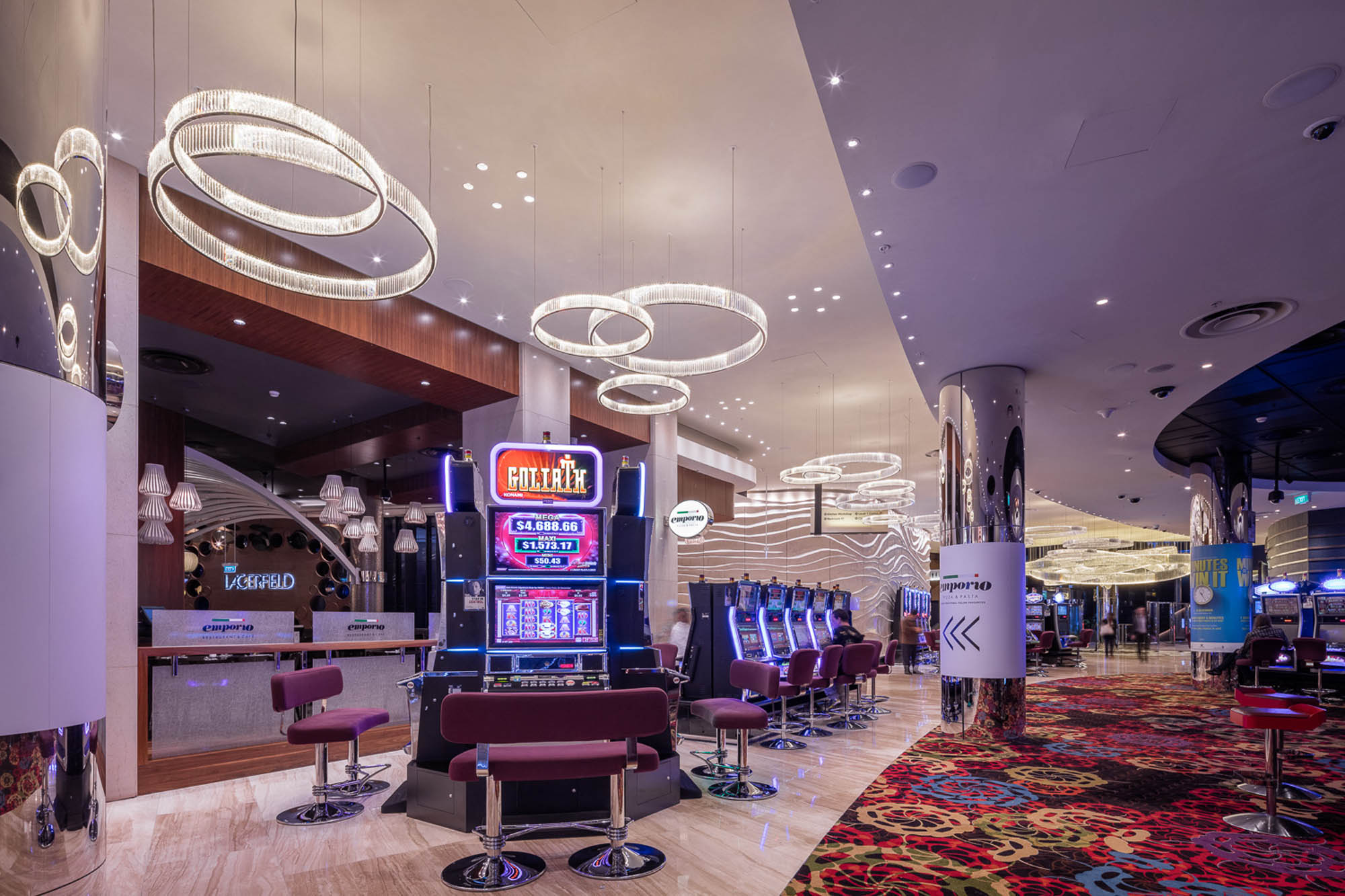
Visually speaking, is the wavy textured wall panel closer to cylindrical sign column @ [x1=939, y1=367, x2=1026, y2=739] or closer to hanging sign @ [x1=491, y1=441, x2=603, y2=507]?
cylindrical sign column @ [x1=939, y1=367, x2=1026, y2=739]

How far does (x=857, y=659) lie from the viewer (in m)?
7.57

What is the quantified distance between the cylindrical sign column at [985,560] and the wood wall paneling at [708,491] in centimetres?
883

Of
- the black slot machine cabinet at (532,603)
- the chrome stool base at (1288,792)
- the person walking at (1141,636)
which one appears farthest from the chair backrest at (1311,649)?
the person walking at (1141,636)

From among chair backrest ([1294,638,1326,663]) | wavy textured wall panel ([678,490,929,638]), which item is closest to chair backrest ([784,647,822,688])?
chair backrest ([1294,638,1326,663])

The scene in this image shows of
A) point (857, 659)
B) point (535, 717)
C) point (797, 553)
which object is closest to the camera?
point (535, 717)

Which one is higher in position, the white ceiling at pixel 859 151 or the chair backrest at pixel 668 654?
the white ceiling at pixel 859 151

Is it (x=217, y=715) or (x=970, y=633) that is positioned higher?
(x=970, y=633)

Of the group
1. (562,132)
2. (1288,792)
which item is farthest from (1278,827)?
(562,132)

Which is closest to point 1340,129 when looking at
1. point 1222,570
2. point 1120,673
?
point 1222,570

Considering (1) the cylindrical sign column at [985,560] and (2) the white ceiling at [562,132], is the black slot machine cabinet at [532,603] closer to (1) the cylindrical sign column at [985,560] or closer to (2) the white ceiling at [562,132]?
(2) the white ceiling at [562,132]

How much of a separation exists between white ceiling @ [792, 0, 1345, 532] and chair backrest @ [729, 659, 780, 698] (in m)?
2.84

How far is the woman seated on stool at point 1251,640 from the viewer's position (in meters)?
9.99

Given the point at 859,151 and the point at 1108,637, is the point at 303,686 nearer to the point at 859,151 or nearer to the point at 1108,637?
the point at 859,151

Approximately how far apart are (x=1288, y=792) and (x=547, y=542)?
501 centimetres
